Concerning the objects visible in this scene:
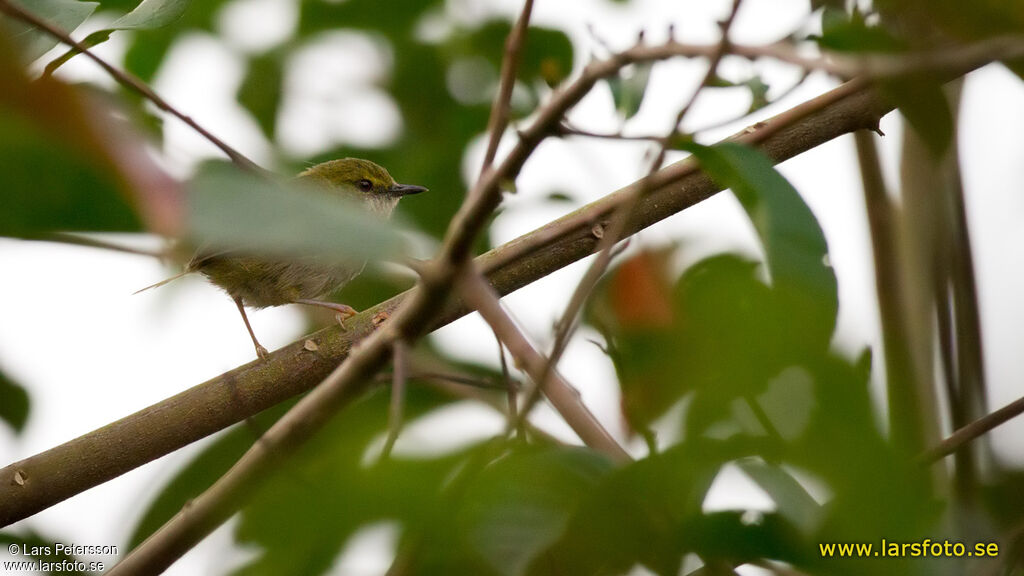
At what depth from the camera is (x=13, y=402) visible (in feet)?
10.6

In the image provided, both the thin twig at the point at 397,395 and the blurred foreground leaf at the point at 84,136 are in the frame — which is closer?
the blurred foreground leaf at the point at 84,136

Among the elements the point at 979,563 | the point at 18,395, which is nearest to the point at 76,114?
the point at 979,563

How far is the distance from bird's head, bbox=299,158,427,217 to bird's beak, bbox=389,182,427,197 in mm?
183

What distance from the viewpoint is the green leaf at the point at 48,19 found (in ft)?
7.74

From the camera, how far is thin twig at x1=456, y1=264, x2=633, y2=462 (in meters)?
1.35

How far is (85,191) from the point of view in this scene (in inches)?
63.4

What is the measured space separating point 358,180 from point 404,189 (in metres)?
1.09

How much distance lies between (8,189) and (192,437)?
1810 mm

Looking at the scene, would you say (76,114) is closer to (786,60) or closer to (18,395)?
(786,60)

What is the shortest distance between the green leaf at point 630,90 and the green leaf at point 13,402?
207cm

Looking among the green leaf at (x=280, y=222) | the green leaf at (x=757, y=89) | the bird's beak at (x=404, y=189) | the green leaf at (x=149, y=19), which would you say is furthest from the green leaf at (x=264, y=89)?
the green leaf at (x=280, y=222)

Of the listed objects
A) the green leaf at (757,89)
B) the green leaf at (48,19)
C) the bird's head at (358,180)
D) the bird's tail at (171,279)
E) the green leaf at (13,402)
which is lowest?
the green leaf at (13,402)

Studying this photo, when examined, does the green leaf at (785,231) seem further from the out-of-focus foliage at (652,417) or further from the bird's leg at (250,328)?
the bird's leg at (250,328)

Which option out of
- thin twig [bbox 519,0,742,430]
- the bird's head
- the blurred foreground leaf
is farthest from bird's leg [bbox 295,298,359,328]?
the blurred foreground leaf
